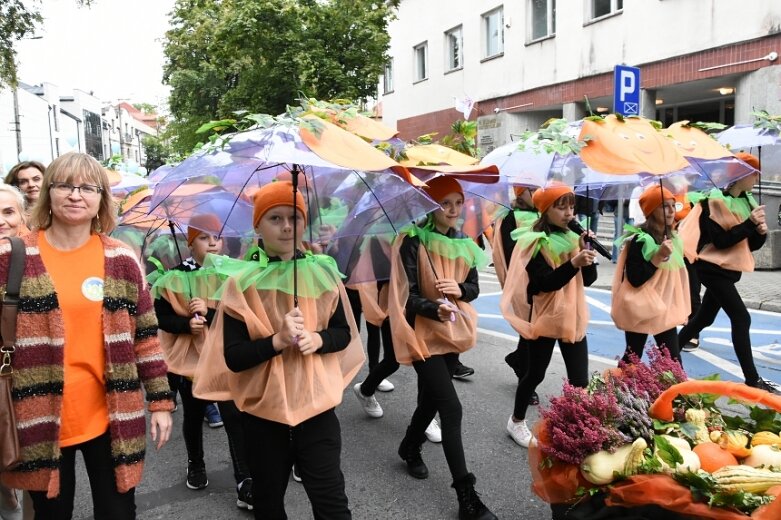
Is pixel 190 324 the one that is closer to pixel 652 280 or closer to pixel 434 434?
pixel 434 434

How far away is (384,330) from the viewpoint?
518 cm

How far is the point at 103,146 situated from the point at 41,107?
4908cm

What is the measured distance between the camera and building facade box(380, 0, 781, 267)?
13141 mm

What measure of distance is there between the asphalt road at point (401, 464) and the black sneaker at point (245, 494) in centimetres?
5

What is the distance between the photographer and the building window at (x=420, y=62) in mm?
25609

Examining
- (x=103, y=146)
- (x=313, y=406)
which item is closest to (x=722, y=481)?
(x=313, y=406)

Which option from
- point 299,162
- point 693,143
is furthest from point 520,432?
point 299,162

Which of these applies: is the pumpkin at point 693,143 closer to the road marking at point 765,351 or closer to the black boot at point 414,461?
the black boot at point 414,461

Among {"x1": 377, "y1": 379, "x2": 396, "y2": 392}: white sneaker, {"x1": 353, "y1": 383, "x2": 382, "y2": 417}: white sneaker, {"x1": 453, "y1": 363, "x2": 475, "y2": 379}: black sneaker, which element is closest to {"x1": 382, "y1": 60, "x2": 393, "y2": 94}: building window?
{"x1": 453, "y1": 363, "x2": 475, "y2": 379}: black sneaker

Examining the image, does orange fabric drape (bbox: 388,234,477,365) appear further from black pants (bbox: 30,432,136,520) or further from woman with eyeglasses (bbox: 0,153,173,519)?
black pants (bbox: 30,432,136,520)

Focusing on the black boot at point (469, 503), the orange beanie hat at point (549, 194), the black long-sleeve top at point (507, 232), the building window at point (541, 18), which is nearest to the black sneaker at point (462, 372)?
the black long-sleeve top at point (507, 232)

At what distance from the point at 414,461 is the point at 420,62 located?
23910mm

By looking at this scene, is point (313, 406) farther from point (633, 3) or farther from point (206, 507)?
point (633, 3)

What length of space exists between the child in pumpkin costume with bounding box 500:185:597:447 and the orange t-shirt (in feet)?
8.83
